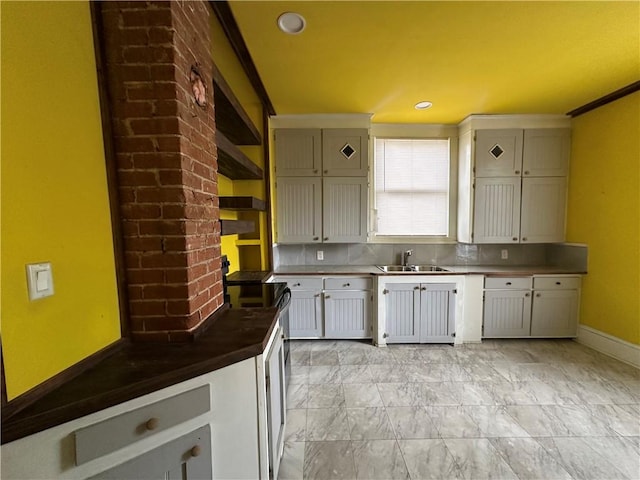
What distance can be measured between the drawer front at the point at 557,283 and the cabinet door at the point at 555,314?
0.16 feet

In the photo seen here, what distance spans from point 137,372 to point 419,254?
3375 millimetres

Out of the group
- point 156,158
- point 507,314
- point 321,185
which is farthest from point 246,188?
point 507,314

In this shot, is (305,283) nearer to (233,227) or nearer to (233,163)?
(233,227)

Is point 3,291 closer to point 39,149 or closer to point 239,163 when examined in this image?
point 39,149

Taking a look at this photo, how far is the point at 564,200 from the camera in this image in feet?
10.4

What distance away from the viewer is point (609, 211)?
2.76 metres

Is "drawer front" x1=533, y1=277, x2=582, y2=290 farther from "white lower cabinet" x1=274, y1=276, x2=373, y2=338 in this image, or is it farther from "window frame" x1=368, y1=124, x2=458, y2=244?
"white lower cabinet" x1=274, y1=276, x2=373, y2=338

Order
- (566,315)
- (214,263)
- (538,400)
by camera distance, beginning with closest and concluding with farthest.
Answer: (214,263) → (538,400) → (566,315)

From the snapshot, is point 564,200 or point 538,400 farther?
point 564,200

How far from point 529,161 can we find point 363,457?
11.8 ft

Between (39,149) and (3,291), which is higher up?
(39,149)

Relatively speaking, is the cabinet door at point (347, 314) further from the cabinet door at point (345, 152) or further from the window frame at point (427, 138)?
the cabinet door at point (345, 152)

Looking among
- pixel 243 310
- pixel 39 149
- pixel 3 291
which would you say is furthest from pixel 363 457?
pixel 39 149

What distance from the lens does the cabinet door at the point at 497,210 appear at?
3184 mm
